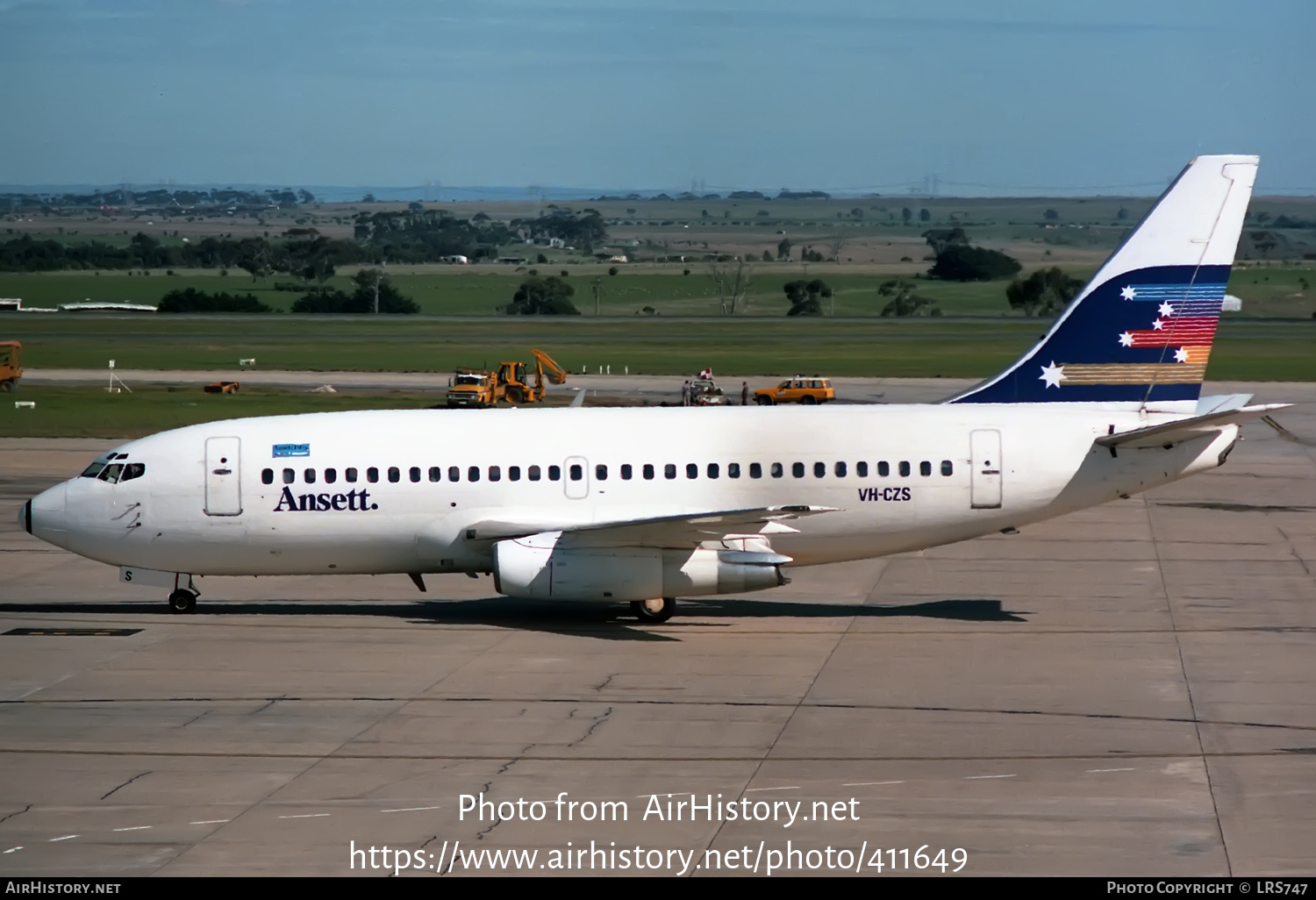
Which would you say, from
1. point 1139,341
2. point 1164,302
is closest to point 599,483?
point 1139,341

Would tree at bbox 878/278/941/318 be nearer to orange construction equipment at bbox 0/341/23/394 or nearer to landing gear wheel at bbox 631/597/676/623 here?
orange construction equipment at bbox 0/341/23/394

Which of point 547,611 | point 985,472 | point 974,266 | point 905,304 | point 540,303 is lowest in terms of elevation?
point 540,303

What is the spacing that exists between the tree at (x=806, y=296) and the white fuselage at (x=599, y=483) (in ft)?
404

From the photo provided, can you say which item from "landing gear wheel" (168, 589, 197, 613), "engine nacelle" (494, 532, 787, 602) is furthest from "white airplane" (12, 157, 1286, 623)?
"landing gear wheel" (168, 589, 197, 613)

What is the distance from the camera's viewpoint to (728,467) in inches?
1187

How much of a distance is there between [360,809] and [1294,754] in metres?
12.1

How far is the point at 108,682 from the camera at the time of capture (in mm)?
25344

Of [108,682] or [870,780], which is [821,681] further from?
[108,682]

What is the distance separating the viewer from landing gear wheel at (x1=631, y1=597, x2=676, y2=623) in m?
29.8

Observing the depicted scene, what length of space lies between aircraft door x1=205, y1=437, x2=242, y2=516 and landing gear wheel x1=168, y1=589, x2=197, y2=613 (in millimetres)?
2085

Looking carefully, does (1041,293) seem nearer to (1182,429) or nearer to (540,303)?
(540,303)

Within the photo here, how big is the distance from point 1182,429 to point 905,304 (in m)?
127

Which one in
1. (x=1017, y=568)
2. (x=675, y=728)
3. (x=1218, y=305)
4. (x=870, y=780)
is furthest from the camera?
(x=1017, y=568)

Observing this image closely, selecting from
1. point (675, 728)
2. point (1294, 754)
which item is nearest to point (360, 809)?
point (675, 728)
